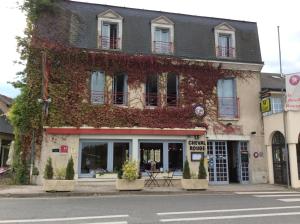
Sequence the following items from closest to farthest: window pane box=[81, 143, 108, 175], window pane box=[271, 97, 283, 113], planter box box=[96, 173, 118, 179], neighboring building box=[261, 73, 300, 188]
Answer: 1. planter box box=[96, 173, 118, 179]
2. window pane box=[81, 143, 108, 175]
3. neighboring building box=[261, 73, 300, 188]
4. window pane box=[271, 97, 283, 113]

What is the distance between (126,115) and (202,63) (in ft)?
17.5

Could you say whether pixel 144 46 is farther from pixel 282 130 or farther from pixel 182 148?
pixel 282 130

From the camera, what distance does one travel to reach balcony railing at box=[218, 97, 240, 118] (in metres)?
20.5

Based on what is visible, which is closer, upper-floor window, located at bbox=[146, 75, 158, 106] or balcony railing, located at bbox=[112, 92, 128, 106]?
balcony railing, located at bbox=[112, 92, 128, 106]

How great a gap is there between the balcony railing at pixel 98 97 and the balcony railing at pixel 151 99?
2297 millimetres

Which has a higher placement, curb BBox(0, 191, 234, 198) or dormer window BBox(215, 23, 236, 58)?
dormer window BBox(215, 23, 236, 58)

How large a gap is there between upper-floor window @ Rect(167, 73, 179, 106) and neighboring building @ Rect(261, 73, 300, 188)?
501 cm

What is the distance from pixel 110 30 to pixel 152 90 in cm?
401

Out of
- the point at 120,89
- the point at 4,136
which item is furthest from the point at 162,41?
the point at 4,136

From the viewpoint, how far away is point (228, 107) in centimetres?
2066

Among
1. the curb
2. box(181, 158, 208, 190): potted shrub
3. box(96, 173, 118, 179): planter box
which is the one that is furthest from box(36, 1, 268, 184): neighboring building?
the curb

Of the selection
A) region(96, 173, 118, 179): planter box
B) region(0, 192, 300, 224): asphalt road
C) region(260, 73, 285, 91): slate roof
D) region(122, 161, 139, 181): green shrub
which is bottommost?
region(0, 192, 300, 224): asphalt road

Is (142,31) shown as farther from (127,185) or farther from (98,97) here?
(127,185)

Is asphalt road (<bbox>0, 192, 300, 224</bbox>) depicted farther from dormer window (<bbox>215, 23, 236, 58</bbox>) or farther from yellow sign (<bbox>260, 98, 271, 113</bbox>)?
dormer window (<bbox>215, 23, 236, 58</bbox>)
